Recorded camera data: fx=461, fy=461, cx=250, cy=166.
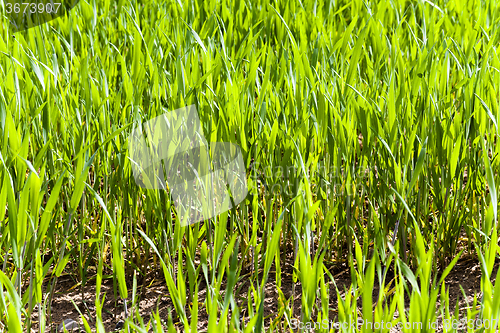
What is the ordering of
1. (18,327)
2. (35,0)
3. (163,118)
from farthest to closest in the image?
(35,0) → (163,118) → (18,327)

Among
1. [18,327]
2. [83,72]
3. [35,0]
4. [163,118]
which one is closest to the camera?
[18,327]

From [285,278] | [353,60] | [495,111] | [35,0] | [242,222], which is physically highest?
[35,0]

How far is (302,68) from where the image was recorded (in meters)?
1.16

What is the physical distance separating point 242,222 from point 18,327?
22.5 inches

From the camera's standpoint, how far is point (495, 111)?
116 cm

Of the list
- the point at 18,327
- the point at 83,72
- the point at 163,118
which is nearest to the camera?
the point at 18,327

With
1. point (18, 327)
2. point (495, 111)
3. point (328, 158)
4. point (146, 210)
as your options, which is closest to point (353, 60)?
point (328, 158)

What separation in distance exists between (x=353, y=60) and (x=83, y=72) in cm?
71

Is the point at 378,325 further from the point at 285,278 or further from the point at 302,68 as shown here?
the point at 302,68

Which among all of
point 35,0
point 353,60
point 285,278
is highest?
point 35,0

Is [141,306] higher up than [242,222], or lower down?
lower down

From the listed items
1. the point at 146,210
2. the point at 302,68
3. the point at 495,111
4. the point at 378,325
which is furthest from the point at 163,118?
the point at 495,111

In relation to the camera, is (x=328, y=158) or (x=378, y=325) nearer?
(x=378, y=325)

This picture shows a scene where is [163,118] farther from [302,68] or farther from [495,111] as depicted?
[495,111]
